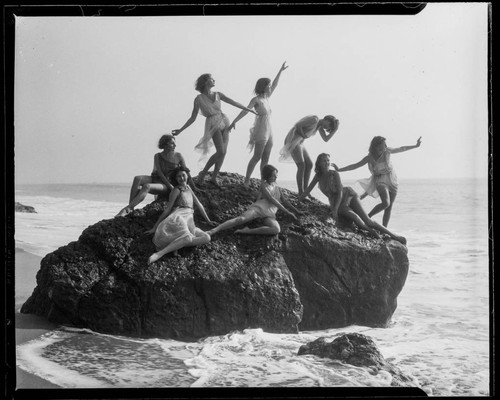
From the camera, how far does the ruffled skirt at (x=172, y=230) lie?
715cm

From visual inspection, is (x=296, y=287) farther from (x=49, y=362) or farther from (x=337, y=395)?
(x=49, y=362)

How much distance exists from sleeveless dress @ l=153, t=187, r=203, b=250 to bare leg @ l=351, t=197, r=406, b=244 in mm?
1462

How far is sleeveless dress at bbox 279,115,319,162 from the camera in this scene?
742 centimetres

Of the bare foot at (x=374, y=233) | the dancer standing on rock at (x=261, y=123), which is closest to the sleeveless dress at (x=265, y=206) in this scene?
the dancer standing on rock at (x=261, y=123)

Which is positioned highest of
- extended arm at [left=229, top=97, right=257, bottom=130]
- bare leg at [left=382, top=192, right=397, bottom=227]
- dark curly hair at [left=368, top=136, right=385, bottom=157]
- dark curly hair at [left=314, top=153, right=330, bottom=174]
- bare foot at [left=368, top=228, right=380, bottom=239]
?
extended arm at [left=229, top=97, right=257, bottom=130]

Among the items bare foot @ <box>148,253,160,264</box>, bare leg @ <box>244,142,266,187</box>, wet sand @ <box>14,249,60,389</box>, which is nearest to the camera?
wet sand @ <box>14,249,60,389</box>

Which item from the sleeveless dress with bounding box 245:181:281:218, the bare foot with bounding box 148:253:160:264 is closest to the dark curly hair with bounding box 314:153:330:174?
the sleeveless dress with bounding box 245:181:281:218

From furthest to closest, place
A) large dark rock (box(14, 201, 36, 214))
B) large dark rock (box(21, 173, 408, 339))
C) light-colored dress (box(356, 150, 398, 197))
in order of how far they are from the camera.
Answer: light-colored dress (box(356, 150, 398, 197)) → large dark rock (box(14, 201, 36, 214)) → large dark rock (box(21, 173, 408, 339))

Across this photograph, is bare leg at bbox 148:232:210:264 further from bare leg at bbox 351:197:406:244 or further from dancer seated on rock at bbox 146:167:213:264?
bare leg at bbox 351:197:406:244

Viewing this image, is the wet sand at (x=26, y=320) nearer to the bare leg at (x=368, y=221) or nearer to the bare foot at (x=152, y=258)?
the bare foot at (x=152, y=258)

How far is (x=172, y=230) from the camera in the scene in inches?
282

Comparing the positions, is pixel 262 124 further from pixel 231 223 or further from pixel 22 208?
pixel 22 208

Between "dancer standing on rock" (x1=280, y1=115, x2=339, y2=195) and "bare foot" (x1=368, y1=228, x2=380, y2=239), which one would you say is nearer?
"dancer standing on rock" (x1=280, y1=115, x2=339, y2=195)

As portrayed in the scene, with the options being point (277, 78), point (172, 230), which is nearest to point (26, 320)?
point (172, 230)
